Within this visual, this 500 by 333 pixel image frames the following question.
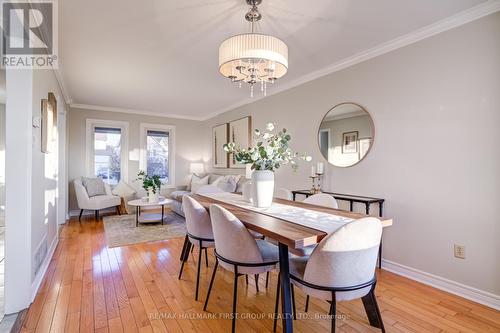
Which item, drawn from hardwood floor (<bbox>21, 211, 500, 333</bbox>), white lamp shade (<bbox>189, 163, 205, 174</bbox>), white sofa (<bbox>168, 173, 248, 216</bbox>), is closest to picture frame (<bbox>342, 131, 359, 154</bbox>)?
hardwood floor (<bbox>21, 211, 500, 333</bbox>)

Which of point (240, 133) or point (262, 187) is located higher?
point (240, 133)

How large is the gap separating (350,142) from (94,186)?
4999 millimetres

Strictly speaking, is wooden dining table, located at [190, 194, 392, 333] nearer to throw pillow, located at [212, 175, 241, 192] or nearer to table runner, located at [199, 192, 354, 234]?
table runner, located at [199, 192, 354, 234]

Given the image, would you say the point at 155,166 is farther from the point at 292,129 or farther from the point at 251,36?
the point at 251,36

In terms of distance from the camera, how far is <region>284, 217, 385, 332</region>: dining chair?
1.30 m

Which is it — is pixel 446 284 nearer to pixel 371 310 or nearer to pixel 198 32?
pixel 371 310

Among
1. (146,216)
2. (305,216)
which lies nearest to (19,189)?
(305,216)

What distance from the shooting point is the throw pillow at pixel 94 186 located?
5184mm

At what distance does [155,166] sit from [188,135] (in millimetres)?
1201

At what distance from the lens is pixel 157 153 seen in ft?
21.7

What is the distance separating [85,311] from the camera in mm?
1973

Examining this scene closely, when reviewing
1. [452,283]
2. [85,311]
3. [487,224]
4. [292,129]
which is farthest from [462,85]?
[85,311]

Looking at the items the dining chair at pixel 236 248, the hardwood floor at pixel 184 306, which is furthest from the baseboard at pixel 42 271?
the dining chair at pixel 236 248

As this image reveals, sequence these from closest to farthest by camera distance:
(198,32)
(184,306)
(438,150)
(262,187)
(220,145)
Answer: (184,306) < (262,187) < (438,150) < (198,32) < (220,145)
